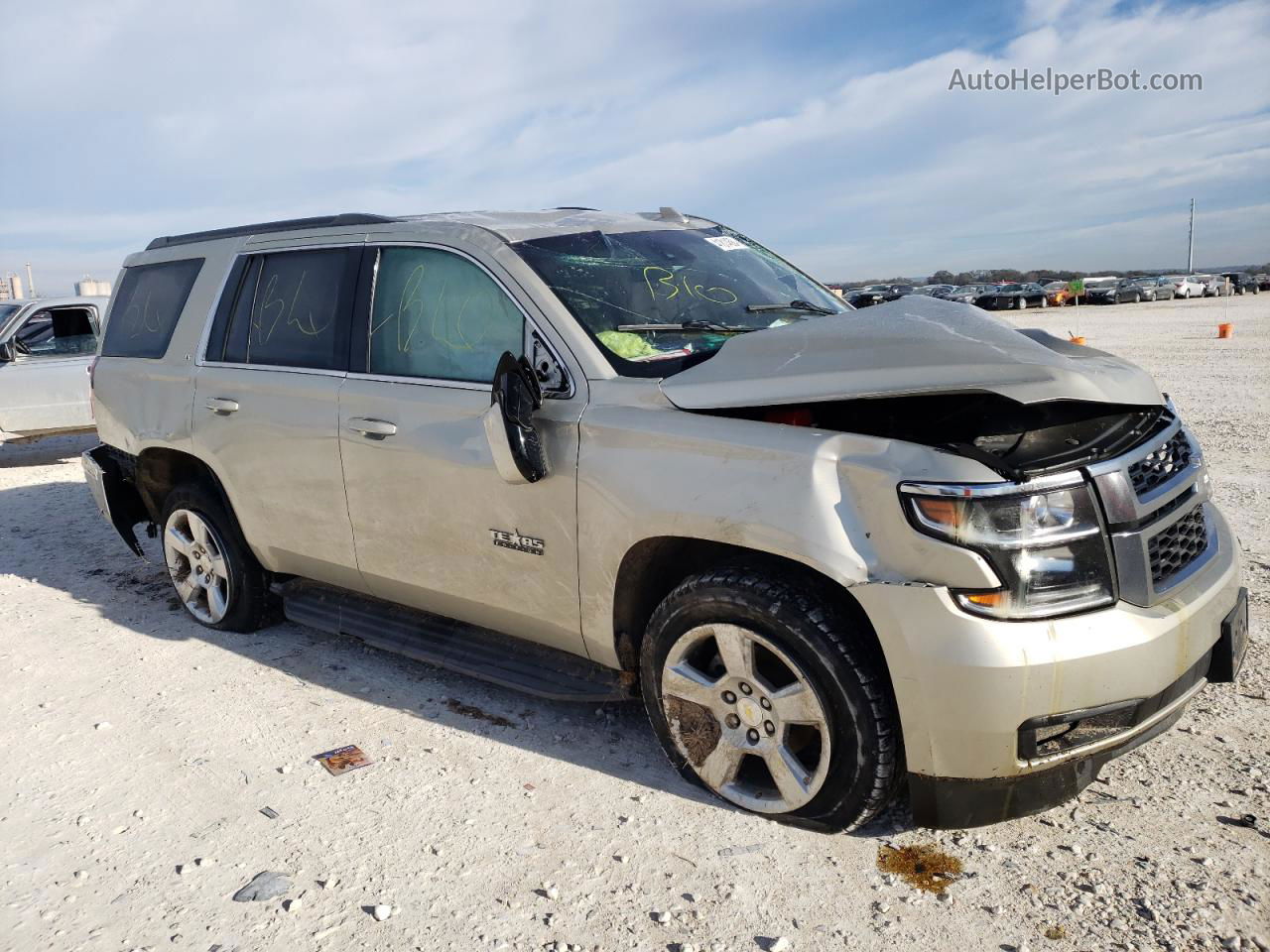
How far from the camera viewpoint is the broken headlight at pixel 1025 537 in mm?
2508

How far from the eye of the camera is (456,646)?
400cm

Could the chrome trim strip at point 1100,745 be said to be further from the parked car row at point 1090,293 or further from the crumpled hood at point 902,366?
the parked car row at point 1090,293

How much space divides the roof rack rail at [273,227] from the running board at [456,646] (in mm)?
1696

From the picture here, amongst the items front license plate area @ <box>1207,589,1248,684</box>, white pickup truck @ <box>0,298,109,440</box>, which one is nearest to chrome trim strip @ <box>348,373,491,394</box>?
front license plate area @ <box>1207,589,1248,684</box>

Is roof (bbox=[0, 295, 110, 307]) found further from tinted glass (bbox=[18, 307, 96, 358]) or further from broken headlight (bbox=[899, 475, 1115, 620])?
broken headlight (bbox=[899, 475, 1115, 620])

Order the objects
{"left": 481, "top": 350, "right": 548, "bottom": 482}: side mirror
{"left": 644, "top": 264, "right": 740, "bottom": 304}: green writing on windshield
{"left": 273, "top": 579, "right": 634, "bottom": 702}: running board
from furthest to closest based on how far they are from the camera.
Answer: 1. {"left": 644, "top": 264, "right": 740, "bottom": 304}: green writing on windshield
2. {"left": 273, "top": 579, "right": 634, "bottom": 702}: running board
3. {"left": 481, "top": 350, "right": 548, "bottom": 482}: side mirror

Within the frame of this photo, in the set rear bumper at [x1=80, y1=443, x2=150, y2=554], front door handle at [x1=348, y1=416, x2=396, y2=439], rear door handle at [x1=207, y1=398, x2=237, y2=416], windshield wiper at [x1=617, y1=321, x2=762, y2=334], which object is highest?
windshield wiper at [x1=617, y1=321, x2=762, y2=334]

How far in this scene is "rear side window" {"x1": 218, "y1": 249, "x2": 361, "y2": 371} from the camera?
4113 mm

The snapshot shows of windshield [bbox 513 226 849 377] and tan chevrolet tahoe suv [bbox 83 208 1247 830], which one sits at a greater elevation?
windshield [bbox 513 226 849 377]

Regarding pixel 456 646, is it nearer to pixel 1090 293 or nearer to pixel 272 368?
pixel 272 368

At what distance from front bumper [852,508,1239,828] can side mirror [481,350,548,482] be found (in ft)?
3.80

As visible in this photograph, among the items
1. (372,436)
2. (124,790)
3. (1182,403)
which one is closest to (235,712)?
(124,790)

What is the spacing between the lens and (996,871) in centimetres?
274

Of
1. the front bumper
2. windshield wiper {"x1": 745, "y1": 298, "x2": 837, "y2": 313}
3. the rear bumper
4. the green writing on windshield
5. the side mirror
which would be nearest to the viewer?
the front bumper
